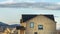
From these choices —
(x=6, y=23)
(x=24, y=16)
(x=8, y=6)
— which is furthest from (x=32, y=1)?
(x=6, y=23)

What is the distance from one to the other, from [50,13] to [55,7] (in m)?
0.20

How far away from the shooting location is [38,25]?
8.98ft

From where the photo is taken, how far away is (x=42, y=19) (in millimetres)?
2729

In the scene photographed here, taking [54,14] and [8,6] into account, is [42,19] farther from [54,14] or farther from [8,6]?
[8,6]

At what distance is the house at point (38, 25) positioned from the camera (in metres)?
2.71

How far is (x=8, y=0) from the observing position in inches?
110

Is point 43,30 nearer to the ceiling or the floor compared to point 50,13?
nearer to the floor

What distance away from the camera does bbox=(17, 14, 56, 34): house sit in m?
2.71

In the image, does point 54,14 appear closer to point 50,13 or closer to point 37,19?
point 50,13

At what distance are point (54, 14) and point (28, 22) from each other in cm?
61

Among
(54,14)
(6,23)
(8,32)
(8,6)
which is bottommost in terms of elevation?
(8,32)

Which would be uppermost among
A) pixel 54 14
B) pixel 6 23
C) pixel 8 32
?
pixel 54 14

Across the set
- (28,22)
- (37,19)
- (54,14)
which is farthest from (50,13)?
(28,22)

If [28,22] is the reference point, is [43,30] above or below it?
below
